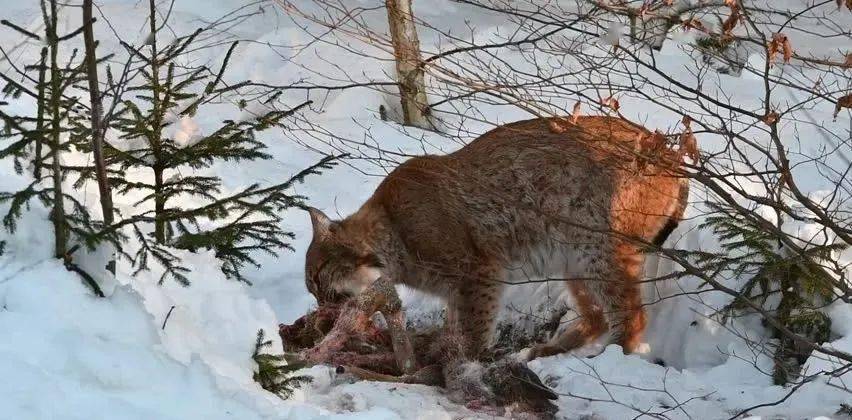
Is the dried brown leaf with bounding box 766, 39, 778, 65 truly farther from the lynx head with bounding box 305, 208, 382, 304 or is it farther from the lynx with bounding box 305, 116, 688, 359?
the lynx head with bounding box 305, 208, 382, 304

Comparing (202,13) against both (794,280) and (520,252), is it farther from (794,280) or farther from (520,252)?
(794,280)

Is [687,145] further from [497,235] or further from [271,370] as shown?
[497,235]

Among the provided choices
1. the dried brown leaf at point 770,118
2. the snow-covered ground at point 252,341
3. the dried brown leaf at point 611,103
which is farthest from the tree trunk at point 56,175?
the dried brown leaf at point 770,118

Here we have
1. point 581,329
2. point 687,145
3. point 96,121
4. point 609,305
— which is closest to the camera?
point 687,145

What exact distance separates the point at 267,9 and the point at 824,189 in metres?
7.89

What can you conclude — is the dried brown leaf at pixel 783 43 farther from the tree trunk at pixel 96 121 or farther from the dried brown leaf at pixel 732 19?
the tree trunk at pixel 96 121

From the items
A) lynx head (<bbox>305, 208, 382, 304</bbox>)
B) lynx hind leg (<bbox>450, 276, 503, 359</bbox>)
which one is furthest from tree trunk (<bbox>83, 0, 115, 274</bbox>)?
lynx hind leg (<bbox>450, 276, 503, 359</bbox>)

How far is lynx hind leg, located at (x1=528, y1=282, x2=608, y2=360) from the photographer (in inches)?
257

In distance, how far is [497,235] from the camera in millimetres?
6422

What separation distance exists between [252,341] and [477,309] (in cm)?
228

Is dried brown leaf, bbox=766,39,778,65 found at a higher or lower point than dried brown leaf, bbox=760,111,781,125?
higher

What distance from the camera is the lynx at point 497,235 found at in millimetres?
6090

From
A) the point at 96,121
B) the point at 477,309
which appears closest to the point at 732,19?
the point at 96,121

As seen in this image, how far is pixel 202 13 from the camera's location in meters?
12.8
